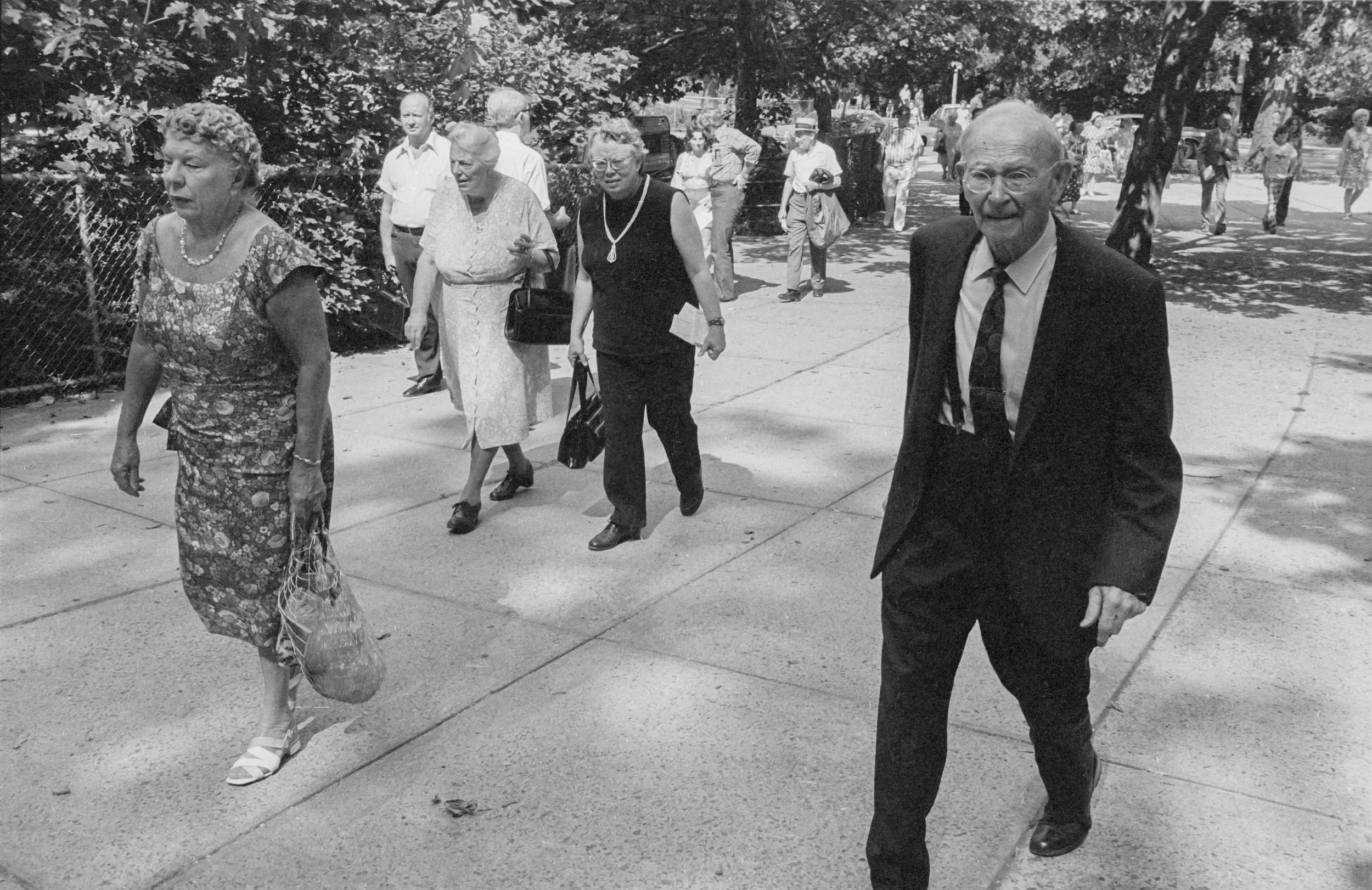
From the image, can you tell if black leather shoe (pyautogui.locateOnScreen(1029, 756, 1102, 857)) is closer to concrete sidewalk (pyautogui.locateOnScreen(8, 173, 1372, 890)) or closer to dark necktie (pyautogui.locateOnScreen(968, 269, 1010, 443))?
concrete sidewalk (pyautogui.locateOnScreen(8, 173, 1372, 890))

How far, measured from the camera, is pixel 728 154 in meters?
11.4

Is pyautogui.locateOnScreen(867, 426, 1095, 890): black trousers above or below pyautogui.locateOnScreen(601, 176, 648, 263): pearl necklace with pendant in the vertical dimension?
below

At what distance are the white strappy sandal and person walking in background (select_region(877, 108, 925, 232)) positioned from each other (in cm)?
1502

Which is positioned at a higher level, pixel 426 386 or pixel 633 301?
pixel 633 301

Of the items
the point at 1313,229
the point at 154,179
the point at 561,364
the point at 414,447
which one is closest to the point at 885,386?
the point at 561,364

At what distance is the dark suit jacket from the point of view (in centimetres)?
268

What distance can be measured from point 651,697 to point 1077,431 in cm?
196

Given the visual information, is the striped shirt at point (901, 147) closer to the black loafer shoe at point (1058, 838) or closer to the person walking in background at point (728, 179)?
the person walking in background at point (728, 179)

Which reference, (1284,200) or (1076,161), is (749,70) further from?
(1076,161)

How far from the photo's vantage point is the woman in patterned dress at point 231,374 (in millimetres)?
3492

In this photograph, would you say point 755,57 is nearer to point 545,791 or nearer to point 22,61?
point 22,61

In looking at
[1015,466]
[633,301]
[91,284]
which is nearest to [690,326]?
[633,301]

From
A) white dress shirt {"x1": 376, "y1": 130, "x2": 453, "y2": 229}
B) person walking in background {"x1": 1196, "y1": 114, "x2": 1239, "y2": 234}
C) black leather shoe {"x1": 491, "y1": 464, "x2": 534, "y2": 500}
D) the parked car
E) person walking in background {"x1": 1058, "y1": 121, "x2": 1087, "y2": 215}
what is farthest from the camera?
person walking in background {"x1": 1196, "y1": 114, "x2": 1239, "y2": 234}

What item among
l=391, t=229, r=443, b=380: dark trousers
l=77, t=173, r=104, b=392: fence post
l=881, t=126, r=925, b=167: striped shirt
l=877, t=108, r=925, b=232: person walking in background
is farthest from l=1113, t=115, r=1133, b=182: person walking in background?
l=77, t=173, r=104, b=392: fence post
